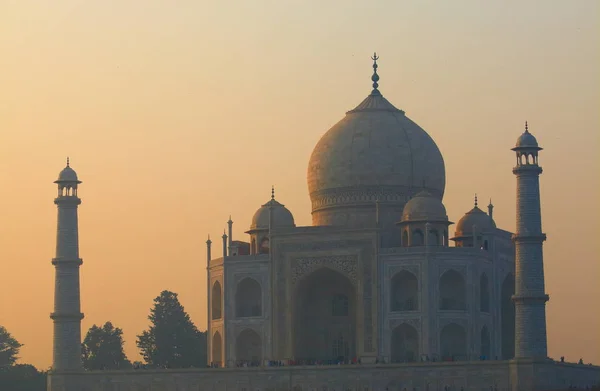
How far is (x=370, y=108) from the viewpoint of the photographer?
57.5 metres

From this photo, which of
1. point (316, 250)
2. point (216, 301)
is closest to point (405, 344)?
point (316, 250)

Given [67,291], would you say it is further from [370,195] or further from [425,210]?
[425,210]

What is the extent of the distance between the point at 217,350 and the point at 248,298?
1.98 meters

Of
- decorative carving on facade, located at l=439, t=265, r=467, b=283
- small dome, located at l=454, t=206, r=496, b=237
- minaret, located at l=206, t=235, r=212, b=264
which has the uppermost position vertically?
small dome, located at l=454, t=206, r=496, b=237

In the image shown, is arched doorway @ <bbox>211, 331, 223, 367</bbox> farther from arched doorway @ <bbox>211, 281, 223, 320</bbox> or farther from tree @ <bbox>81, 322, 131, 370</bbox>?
tree @ <bbox>81, 322, 131, 370</bbox>

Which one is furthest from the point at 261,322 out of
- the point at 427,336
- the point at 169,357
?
the point at 169,357

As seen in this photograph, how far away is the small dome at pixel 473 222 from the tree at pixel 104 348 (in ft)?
64.7

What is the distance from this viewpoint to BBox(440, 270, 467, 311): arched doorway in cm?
5278

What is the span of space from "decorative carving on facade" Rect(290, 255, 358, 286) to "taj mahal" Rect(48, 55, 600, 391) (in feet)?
0.14

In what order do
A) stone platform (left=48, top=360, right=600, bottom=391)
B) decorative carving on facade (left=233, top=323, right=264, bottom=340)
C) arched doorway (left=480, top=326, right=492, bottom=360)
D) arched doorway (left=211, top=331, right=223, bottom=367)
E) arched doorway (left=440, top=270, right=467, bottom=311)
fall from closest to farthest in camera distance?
1. stone platform (left=48, top=360, right=600, bottom=391)
2. arched doorway (left=440, top=270, right=467, bottom=311)
3. arched doorway (left=480, top=326, right=492, bottom=360)
4. decorative carving on facade (left=233, top=323, right=264, bottom=340)
5. arched doorway (left=211, top=331, right=223, bottom=367)

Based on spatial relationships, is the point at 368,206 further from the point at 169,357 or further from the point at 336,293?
the point at 169,357

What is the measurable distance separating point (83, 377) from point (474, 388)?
12.8 m

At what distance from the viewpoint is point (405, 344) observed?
52.8 m

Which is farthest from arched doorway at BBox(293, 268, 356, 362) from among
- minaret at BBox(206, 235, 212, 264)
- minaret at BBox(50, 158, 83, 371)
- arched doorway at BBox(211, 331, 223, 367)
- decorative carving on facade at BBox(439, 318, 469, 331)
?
minaret at BBox(50, 158, 83, 371)
